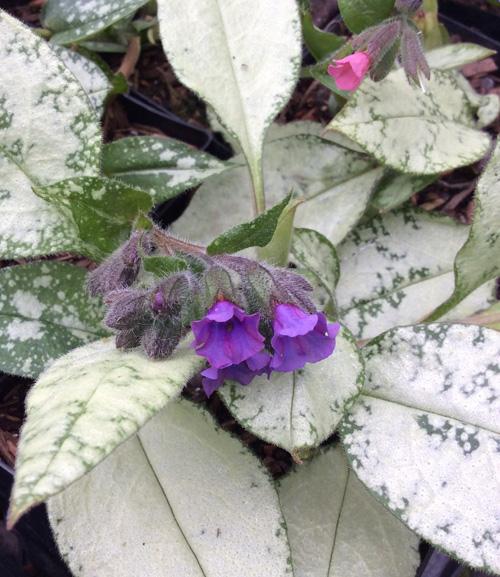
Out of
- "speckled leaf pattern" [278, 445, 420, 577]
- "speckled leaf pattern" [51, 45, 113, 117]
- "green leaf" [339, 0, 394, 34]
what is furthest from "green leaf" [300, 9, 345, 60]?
"speckled leaf pattern" [278, 445, 420, 577]

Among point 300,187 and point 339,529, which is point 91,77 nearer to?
point 300,187

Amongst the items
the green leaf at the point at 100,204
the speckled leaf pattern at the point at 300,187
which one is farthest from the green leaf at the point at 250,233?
the speckled leaf pattern at the point at 300,187

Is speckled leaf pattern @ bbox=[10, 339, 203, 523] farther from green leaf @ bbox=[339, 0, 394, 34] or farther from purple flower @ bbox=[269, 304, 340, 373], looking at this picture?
green leaf @ bbox=[339, 0, 394, 34]

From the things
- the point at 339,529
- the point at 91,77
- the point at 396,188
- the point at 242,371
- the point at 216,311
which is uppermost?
the point at 91,77

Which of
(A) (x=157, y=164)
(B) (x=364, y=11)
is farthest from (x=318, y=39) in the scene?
(A) (x=157, y=164)

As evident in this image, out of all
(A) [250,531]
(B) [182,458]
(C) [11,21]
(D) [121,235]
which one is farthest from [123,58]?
(A) [250,531]

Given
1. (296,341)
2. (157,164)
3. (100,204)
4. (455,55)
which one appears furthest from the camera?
(455,55)
